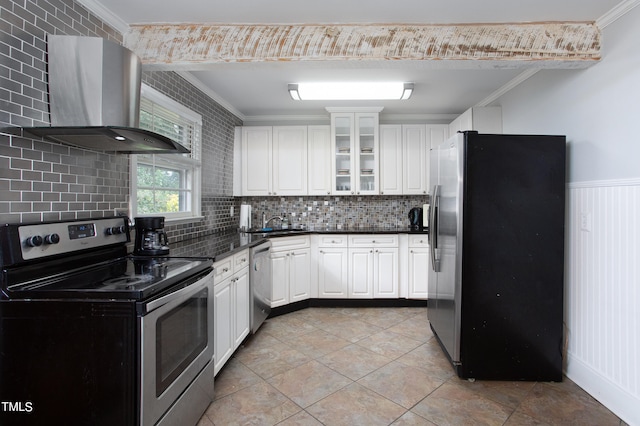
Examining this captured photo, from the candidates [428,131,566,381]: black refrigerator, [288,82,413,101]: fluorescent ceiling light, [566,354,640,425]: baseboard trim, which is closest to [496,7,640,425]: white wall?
[566,354,640,425]: baseboard trim

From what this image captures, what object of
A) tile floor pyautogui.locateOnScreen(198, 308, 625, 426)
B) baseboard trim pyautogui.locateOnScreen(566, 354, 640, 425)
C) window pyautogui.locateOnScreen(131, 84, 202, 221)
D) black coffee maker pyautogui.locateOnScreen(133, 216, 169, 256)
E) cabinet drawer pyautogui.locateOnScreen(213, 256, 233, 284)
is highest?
window pyautogui.locateOnScreen(131, 84, 202, 221)

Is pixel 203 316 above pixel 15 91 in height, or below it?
below

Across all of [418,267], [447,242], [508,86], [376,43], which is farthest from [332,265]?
[508,86]

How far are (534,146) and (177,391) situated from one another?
8.79 ft

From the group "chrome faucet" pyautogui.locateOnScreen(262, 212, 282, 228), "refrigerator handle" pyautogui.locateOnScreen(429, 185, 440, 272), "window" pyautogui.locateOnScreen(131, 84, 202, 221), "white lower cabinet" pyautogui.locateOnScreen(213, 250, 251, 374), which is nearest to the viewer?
"white lower cabinet" pyautogui.locateOnScreen(213, 250, 251, 374)

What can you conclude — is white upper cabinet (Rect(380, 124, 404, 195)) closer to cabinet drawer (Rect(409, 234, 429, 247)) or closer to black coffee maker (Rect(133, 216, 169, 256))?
cabinet drawer (Rect(409, 234, 429, 247))

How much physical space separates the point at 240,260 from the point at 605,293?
2521 millimetres

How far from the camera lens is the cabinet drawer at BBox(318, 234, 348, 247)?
373 cm

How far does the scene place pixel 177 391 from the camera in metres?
1.53

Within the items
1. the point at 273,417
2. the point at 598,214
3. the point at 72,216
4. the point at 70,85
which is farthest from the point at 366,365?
the point at 70,85

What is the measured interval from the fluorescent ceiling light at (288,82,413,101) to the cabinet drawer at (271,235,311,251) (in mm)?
1552

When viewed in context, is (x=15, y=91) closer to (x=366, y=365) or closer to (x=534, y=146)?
(x=366, y=365)

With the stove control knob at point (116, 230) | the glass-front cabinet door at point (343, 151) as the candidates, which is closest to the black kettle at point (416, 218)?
the glass-front cabinet door at point (343, 151)

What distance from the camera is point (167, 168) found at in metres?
2.76
